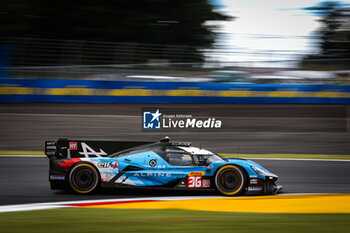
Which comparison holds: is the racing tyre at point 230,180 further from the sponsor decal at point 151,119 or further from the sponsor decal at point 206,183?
the sponsor decal at point 151,119

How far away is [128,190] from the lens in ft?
23.3

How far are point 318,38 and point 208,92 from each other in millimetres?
6112

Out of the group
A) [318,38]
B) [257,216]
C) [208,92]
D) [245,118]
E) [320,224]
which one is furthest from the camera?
[318,38]

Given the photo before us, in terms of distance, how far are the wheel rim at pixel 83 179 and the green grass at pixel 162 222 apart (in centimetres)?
139

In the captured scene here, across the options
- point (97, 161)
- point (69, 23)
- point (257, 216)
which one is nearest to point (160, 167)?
point (97, 161)

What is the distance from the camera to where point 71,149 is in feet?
22.7

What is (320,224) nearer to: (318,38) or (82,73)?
(82,73)

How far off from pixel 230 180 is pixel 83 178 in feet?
6.72

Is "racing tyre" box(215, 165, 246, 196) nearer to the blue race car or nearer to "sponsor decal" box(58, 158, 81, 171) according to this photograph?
the blue race car

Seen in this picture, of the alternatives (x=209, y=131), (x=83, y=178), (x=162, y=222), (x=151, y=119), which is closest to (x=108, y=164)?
(x=83, y=178)

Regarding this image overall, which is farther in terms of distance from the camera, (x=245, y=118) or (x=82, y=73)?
(x=82, y=73)

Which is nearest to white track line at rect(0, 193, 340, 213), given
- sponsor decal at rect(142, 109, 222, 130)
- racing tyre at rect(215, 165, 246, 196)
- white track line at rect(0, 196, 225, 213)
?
white track line at rect(0, 196, 225, 213)

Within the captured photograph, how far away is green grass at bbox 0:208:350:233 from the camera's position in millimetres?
4219

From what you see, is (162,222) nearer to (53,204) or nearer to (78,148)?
(53,204)
